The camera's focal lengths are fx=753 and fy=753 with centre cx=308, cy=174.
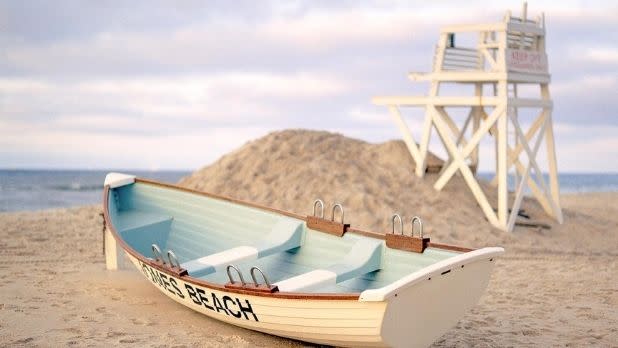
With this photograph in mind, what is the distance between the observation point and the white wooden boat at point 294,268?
22.4ft

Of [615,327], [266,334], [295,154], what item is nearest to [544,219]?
[295,154]

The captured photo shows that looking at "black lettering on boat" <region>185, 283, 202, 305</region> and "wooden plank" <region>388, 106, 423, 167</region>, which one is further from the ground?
"wooden plank" <region>388, 106, 423, 167</region>

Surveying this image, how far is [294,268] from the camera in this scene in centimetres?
979

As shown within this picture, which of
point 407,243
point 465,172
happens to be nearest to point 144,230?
point 407,243

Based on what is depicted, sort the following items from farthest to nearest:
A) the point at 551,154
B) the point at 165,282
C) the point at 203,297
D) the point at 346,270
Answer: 1. the point at 551,154
2. the point at 165,282
3. the point at 346,270
4. the point at 203,297

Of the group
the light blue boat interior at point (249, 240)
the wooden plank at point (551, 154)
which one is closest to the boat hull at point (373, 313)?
the light blue boat interior at point (249, 240)

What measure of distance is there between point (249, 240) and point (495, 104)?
7381 mm

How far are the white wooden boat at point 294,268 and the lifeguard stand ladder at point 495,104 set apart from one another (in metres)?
7.15

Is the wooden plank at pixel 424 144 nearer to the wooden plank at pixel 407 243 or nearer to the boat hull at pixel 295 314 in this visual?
the wooden plank at pixel 407 243

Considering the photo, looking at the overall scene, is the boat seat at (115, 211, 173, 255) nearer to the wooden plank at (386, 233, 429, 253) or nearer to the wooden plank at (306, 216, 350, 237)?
the wooden plank at (306, 216, 350, 237)

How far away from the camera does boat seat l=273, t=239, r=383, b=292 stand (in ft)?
26.5

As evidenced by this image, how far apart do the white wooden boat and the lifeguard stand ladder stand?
281 inches

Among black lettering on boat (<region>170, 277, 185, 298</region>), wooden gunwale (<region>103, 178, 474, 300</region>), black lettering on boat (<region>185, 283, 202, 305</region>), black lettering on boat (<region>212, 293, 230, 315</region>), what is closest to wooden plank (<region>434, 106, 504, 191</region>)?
wooden gunwale (<region>103, 178, 474, 300</region>)

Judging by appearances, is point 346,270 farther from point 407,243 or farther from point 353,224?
point 353,224
